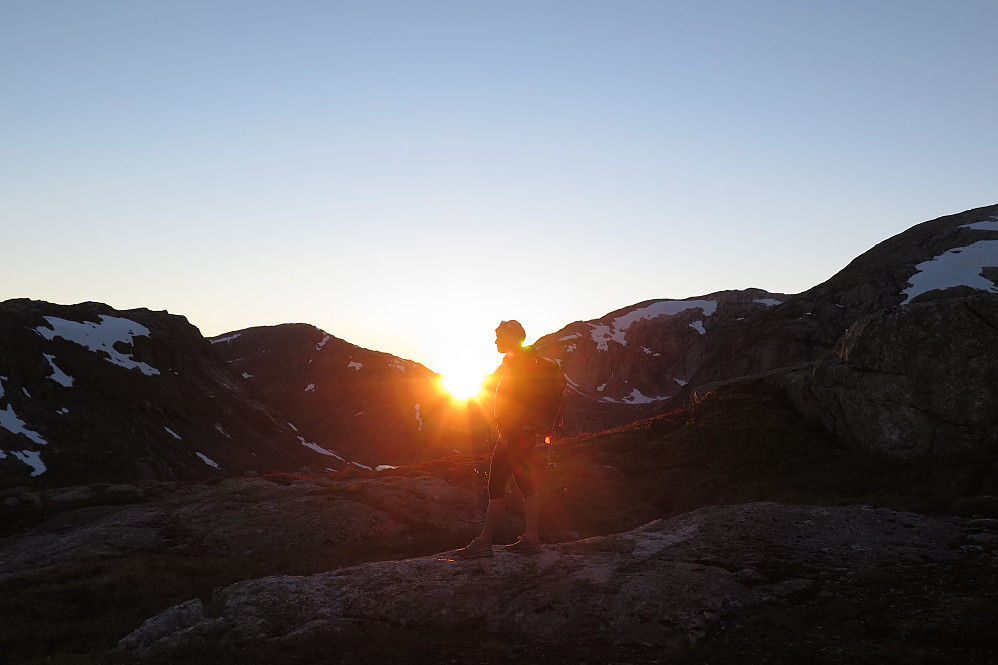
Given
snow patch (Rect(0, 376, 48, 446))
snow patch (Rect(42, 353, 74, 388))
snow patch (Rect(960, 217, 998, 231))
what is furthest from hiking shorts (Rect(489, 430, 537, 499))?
snow patch (Rect(960, 217, 998, 231))

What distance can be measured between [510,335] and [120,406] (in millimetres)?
106849

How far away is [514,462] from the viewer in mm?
10906

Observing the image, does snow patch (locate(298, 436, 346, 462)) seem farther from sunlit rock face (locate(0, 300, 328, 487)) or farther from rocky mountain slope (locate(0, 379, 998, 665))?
rocky mountain slope (locate(0, 379, 998, 665))

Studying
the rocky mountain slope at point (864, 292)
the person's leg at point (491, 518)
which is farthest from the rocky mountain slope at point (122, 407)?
the person's leg at point (491, 518)

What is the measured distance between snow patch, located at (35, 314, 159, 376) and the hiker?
12178 cm

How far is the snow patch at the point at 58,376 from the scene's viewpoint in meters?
98.2

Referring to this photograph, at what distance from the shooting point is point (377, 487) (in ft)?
69.5

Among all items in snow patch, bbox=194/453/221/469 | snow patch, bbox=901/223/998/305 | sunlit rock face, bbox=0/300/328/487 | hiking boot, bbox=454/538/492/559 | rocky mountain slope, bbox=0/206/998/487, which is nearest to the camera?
hiking boot, bbox=454/538/492/559

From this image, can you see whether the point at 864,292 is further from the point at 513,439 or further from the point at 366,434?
the point at 366,434

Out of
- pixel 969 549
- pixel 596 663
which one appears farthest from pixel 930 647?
pixel 969 549

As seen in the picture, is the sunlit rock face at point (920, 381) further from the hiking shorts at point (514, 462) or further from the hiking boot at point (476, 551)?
the hiking boot at point (476, 551)

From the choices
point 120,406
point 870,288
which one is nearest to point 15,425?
point 120,406

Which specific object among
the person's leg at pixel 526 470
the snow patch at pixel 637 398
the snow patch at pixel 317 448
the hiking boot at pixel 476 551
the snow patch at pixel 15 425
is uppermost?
the snow patch at pixel 15 425

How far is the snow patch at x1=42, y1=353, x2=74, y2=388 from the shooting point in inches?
3868
